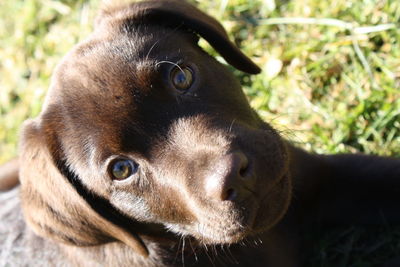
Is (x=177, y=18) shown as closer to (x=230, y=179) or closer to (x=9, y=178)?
(x=230, y=179)

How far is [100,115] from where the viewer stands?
2.73m

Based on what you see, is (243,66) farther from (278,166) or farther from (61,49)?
(61,49)

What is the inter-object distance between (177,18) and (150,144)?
0.73 metres

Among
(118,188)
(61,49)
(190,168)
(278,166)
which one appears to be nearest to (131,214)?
(118,188)

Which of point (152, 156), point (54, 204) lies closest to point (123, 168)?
point (152, 156)

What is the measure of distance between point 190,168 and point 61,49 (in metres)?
3.23

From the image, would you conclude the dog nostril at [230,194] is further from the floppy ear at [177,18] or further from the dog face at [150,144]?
the floppy ear at [177,18]

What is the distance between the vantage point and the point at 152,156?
2.72 meters

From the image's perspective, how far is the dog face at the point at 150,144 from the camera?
8.39 ft

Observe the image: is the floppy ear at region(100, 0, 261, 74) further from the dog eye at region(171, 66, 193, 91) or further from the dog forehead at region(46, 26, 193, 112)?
the dog eye at region(171, 66, 193, 91)

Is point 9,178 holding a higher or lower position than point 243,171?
lower

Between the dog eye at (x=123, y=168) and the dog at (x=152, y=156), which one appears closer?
the dog at (x=152, y=156)

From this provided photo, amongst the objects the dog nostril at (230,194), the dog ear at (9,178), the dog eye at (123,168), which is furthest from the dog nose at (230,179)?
the dog ear at (9,178)

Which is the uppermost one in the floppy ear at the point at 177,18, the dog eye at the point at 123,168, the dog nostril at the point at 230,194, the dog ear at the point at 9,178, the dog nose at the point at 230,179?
the floppy ear at the point at 177,18
